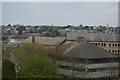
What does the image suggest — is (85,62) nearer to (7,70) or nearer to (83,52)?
(83,52)

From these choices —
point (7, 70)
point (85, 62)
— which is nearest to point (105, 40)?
point (85, 62)

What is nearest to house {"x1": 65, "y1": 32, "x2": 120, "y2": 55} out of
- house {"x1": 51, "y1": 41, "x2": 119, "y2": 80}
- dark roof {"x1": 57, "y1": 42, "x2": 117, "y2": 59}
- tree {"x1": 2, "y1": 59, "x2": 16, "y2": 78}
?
house {"x1": 51, "y1": 41, "x2": 119, "y2": 80}

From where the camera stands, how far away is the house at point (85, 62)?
1214cm

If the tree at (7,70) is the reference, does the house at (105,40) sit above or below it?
above

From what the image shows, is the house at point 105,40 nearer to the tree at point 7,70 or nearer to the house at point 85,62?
the house at point 85,62

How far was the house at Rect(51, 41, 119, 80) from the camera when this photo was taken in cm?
1214

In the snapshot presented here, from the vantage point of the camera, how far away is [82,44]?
1317cm

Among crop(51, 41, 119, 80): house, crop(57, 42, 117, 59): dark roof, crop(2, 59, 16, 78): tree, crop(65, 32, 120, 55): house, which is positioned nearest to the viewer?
crop(2, 59, 16, 78): tree

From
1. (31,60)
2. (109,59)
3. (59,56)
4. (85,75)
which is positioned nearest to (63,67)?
(59,56)

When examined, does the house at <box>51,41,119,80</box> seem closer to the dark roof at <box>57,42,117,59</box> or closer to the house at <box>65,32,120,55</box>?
the dark roof at <box>57,42,117,59</box>

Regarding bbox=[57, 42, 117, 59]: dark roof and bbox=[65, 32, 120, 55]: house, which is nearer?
bbox=[57, 42, 117, 59]: dark roof

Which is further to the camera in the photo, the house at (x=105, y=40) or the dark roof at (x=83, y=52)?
the house at (x=105, y=40)

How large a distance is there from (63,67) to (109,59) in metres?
2.55

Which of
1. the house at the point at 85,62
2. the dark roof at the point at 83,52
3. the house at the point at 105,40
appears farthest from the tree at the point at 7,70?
the house at the point at 105,40
